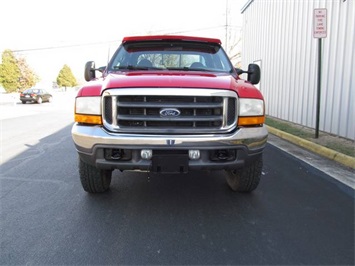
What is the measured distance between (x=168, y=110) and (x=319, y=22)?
5521 mm

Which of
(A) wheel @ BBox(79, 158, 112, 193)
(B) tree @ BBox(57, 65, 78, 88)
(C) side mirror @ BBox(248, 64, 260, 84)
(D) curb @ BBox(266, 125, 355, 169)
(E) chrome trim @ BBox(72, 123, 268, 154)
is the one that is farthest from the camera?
(B) tree @ BBox(57, 65, 78, 88)

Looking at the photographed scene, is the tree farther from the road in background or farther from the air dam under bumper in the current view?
the air dam under bumper

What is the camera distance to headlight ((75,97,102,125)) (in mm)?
3410

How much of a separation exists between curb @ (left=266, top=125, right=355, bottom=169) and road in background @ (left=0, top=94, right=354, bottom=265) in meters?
0.79

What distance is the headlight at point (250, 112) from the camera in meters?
3.47

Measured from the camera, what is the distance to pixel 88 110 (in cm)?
345

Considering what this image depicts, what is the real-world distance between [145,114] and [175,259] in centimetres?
143

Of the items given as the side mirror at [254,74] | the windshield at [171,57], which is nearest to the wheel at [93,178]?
the windshield at [171,57]

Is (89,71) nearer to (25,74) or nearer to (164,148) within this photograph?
(164,148)

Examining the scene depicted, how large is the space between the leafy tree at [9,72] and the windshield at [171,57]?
1656 inches

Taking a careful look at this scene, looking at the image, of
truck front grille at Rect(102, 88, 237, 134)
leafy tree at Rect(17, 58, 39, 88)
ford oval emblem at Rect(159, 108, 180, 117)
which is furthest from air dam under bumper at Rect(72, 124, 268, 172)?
leafy tree at Rect(17, 58, 39, 88)

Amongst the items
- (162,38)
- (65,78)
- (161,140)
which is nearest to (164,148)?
(161,140)

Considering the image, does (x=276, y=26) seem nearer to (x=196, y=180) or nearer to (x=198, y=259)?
(x=196, y=180)

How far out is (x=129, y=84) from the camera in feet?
11.1
